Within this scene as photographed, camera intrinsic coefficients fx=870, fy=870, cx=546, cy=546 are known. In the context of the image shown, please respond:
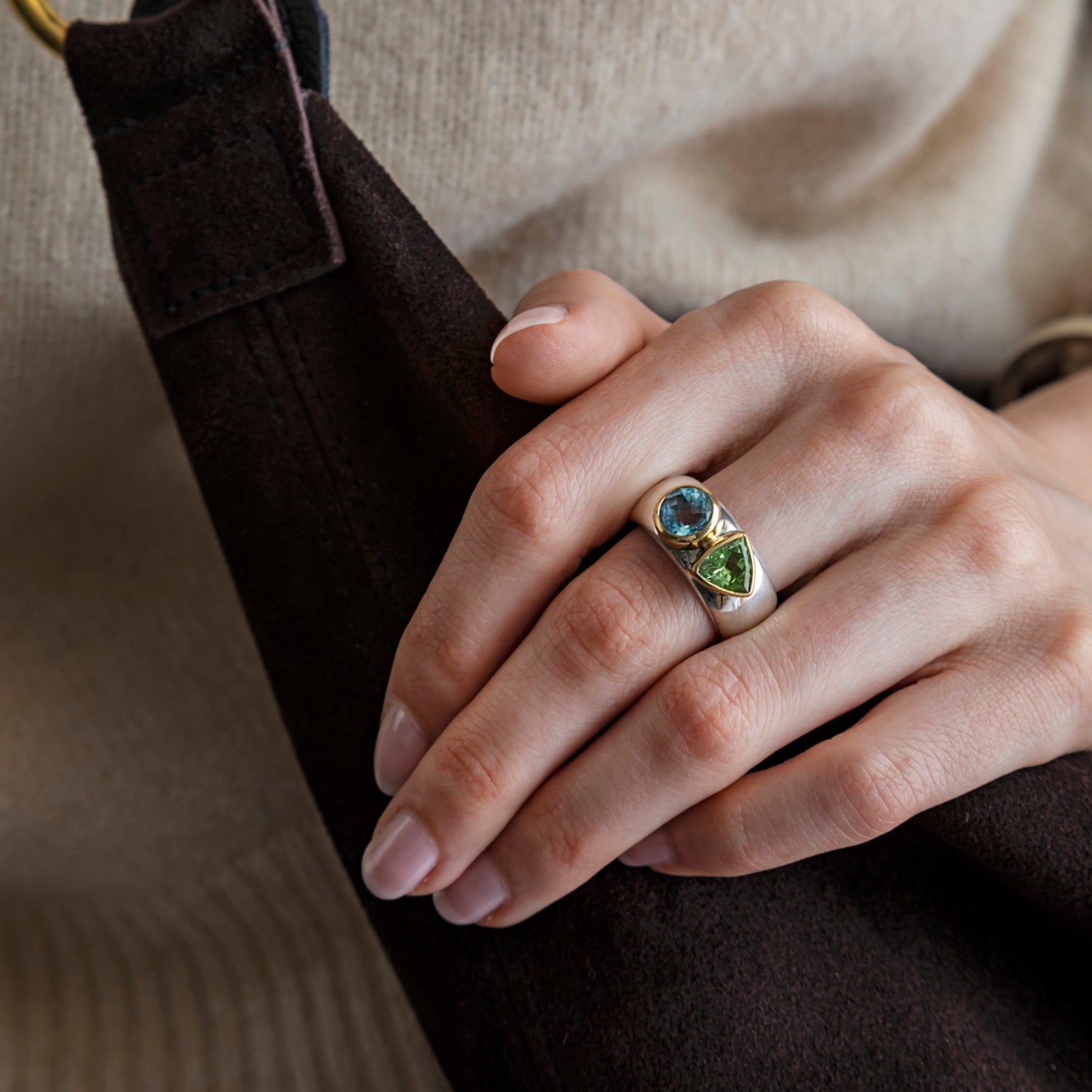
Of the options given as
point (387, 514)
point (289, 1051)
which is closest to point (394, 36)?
point (387, 514)

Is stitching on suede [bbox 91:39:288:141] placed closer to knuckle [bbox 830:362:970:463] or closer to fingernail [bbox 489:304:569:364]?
fingernail [bbox 489:304:569:364]

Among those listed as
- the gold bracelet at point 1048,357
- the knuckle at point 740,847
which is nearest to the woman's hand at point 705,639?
the knuckle at point 740,847

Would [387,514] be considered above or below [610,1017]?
above

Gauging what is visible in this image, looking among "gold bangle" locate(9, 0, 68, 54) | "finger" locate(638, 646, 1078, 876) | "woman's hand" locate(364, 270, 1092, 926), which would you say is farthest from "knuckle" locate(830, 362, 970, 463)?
"gold bangle" locate(9, 0, 68, 54)

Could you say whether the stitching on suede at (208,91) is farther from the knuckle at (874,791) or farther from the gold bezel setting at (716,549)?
the knuckle at (874,791)

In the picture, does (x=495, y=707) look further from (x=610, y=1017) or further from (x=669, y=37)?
(x=669, y=37)

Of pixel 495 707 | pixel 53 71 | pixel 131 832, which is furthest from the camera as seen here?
pixel 131 832
